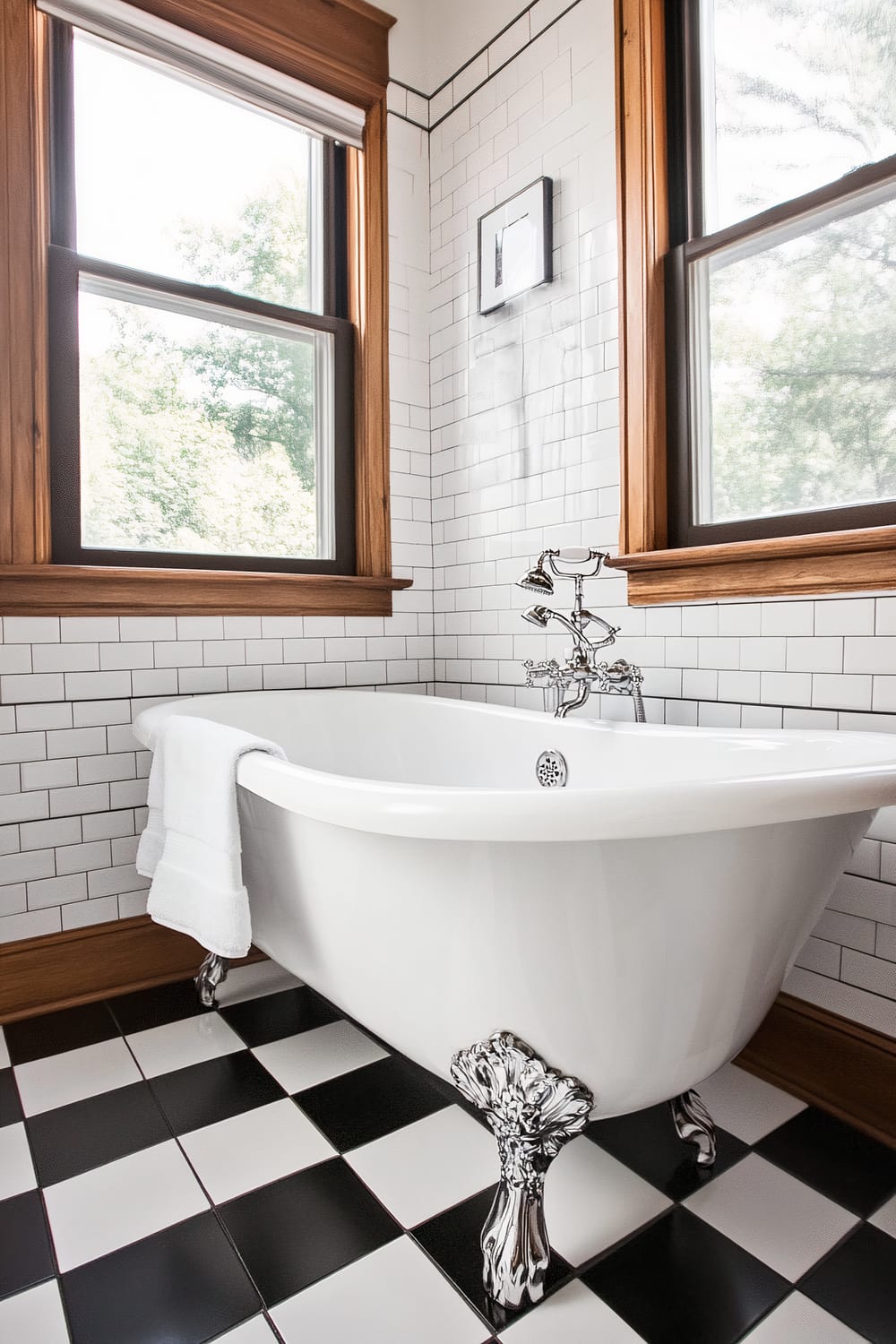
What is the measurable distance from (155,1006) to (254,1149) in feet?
2.12

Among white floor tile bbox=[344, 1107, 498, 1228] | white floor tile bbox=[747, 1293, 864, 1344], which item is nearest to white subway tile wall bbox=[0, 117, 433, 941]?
white floor tile bbox=[344, 1107, 498, 1228]

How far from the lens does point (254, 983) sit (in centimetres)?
198

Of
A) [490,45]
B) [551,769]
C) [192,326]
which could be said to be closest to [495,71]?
[490,45]

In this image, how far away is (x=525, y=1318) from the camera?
100 centimetres

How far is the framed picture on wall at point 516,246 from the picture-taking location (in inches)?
81.7

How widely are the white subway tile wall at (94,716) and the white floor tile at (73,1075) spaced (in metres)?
0.33

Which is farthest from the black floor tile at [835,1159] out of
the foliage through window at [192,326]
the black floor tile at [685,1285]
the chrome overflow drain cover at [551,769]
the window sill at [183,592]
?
the foliage through window at [192,326]

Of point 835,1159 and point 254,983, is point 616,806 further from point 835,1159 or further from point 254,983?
point 254,983

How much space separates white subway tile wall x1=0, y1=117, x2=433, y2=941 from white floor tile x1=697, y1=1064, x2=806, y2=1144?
4.46 ft

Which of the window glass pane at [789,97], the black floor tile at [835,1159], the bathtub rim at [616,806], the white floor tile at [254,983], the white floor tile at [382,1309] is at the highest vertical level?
the window glass pane at [789,97]

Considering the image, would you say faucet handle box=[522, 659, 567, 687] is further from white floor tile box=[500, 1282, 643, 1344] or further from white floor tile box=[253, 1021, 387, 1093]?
white floor tile box=[500, 1282, 643, 1344]

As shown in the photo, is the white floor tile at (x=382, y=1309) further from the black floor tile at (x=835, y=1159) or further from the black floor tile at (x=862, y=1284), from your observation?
the black floor tile at (x=835, y=1159)

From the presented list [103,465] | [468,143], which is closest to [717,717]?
[103,465]

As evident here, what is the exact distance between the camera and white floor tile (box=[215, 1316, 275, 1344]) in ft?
3.16
